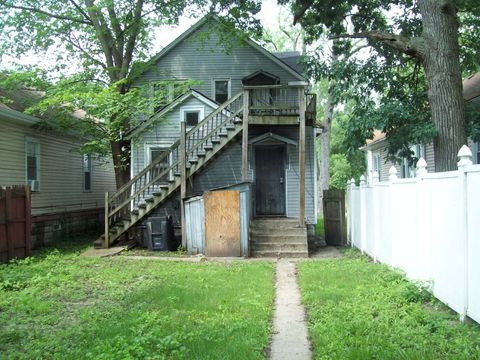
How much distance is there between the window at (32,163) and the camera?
623 inches

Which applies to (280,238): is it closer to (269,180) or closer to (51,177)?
(269,180)

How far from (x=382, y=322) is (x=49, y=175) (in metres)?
14.4

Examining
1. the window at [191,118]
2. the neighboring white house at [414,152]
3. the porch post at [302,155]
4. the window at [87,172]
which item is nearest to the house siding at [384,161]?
the neighboring white house at [414,152]

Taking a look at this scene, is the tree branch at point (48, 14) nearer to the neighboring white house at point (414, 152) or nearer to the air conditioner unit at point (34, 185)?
the air conditioner unit at point (34, 185)

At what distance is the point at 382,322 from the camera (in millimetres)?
5719

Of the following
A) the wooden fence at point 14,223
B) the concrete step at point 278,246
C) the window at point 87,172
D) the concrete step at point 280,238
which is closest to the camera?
the wooden fence at point 14,223

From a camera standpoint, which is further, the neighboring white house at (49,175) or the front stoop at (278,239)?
the neighboring white house at (49,175)

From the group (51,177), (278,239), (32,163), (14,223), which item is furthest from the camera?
(51,177)

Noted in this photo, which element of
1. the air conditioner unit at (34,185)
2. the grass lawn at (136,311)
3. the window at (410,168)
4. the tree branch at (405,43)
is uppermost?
the tree branch at (405,43)

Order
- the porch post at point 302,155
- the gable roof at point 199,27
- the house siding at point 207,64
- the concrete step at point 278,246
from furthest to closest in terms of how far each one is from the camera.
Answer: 1. the house siding at point 207,64
2. the gable roof at point 199,27
3. the porch post at point 302,155
4. the concrete step at point 278,246

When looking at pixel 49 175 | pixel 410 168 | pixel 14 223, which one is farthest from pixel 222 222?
pixel 410 168

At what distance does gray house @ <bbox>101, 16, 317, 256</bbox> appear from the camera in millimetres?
14258

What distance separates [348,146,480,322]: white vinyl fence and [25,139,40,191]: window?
11.2 meters

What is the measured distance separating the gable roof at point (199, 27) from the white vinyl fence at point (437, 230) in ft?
28.8
